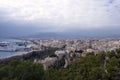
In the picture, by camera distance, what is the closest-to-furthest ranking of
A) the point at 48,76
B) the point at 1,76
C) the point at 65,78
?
the point at 1,76 < the point at 48,76 < the point at 65,78

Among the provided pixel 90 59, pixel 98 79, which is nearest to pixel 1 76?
pixel 98 79

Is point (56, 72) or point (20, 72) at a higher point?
point (20, 72)

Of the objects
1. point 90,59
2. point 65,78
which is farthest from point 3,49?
point 65,78

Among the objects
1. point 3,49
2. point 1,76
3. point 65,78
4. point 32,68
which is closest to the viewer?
point 1,76

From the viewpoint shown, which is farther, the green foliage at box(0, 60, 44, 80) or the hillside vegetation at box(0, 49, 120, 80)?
the hillside vegetation at box(0, 49, 120, 80)

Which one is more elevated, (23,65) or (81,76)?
(23,65)

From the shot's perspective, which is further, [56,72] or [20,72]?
[56,72]

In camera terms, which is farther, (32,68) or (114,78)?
(114,78)

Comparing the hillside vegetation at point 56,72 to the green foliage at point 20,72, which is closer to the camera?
the green foliage at point 20,72

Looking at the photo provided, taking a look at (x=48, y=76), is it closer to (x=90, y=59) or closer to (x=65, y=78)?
(x=65, y=78)

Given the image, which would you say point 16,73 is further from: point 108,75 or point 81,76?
Result: point 108,75
